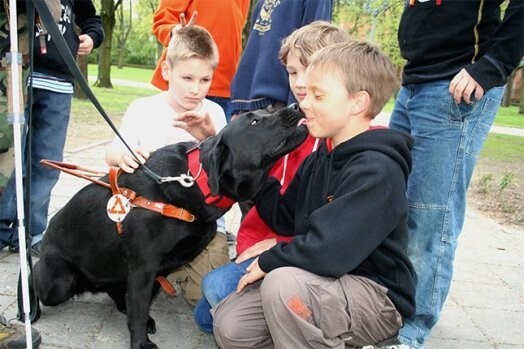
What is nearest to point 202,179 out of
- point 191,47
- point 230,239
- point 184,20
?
point 191,47

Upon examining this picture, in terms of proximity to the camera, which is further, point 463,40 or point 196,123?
point 196,123

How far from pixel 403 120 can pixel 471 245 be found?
3026 millimetres

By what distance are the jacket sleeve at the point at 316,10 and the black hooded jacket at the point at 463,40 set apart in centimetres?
65

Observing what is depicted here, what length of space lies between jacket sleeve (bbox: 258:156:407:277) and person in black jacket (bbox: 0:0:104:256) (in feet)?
8.10

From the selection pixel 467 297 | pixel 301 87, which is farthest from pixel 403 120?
pixel 467 297

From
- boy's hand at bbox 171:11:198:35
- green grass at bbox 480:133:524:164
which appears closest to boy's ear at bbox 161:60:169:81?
boy's hand at bbox 171:11:198:35

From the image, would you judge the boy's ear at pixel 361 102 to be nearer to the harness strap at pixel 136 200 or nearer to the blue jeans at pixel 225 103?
the harness strap at pixel 136 200

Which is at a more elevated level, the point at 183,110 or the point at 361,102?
the point at 361,102

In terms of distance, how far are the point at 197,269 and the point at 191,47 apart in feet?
4.63

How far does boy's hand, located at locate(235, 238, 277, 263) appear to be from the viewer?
10.4 ft

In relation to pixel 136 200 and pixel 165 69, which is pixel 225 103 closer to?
pixel 165 69

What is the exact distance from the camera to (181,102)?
141 inches

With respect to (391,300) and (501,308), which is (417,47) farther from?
(501,308)

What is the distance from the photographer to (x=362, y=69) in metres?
2.59
